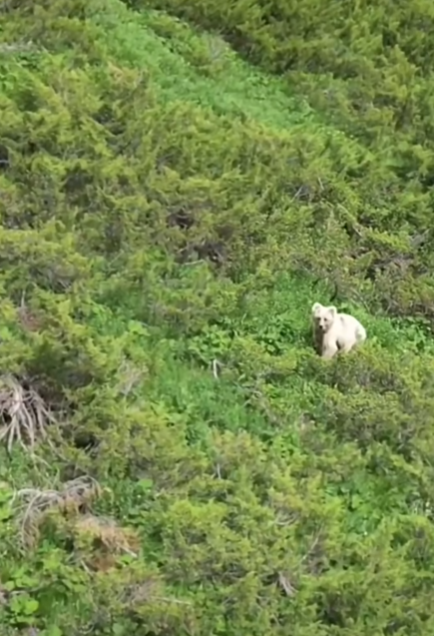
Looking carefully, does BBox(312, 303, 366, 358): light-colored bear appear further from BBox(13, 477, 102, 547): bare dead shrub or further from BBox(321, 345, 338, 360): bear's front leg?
BBox(13, 477, 102, 547): bare dead shrub

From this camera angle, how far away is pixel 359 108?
6.99m

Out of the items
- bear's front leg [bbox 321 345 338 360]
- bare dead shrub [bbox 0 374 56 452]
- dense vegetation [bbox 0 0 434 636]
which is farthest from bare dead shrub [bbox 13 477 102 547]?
bear's front leg [bbox 321 345 338 360]

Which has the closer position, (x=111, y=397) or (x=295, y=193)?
(x=111, y=397)

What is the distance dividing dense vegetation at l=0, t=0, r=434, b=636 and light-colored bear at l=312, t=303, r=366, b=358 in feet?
0.35

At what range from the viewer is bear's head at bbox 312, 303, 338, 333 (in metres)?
5.20

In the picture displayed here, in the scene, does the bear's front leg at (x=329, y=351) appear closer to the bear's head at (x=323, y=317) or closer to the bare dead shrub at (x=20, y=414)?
the bear's head at (x=323, y=317)

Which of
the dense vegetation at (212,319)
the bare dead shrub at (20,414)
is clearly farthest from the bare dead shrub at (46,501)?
the bare dead shrub at (20,414)

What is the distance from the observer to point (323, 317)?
5.21 metres

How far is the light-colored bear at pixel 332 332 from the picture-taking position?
17.1ft

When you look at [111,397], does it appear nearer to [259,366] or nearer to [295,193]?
[259,366]

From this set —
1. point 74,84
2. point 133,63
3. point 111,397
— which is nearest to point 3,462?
point 111,397

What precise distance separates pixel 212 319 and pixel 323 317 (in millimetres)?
576

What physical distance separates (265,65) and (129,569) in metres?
4.26

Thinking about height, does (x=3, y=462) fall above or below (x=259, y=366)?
below
